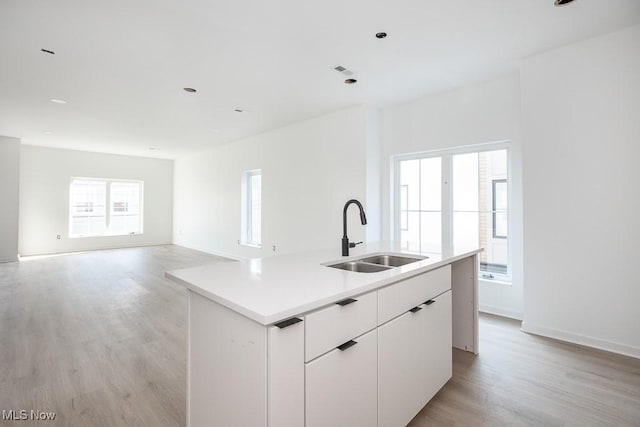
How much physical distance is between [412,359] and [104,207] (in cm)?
941

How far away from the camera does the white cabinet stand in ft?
4.66

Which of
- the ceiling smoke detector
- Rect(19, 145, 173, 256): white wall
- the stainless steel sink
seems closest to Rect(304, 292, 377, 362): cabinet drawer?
the stainless steel sink

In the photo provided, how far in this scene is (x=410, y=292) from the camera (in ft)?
5.23

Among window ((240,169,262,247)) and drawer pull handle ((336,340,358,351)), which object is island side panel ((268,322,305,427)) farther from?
window ((240,169,262,247))

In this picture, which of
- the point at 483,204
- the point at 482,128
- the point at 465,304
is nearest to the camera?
the point at 465,304

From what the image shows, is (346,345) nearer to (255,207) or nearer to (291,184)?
(291,184)

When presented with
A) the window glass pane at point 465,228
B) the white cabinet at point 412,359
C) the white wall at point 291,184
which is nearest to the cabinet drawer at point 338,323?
the white cabinet at point 412,359

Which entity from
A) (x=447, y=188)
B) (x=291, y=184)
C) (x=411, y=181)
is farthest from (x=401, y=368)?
(x=291, y=184)

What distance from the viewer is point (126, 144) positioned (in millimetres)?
7098

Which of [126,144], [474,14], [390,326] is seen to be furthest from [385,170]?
[126,144]

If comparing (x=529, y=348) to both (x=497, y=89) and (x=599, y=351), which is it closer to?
(x=599, y=351)

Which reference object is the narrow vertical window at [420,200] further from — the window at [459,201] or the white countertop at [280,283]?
the white countertop at [280,283]

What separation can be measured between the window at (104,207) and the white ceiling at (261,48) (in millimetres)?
3922

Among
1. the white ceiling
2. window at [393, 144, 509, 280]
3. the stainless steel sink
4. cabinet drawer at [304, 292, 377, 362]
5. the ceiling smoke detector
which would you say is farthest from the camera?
window at [393, 144, 509, 280]
